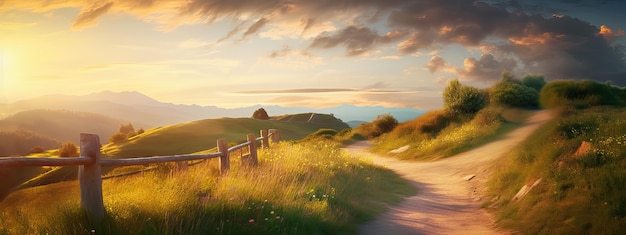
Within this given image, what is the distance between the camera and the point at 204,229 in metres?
7.51

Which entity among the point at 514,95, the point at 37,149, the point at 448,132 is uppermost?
the point at 514,95

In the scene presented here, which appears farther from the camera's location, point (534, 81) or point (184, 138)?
point (184, 138)

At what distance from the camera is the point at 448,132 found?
2973cm

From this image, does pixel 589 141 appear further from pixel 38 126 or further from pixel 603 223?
pixel 38 126

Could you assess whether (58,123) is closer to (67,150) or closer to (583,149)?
(67,150)

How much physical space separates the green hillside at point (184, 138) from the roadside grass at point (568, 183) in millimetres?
36532

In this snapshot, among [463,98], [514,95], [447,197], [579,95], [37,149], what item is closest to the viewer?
[447,197]

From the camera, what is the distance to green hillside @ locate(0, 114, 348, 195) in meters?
57.3

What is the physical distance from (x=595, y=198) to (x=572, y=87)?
906 inches

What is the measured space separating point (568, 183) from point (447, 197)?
523 centimetres

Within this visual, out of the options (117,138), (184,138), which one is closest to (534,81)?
(184,138)

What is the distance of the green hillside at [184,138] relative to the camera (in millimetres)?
57266

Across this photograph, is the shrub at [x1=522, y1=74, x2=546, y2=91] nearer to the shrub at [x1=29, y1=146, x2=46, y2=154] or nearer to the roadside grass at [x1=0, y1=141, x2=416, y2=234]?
the roadside grass at [x1=0, y1=141, x2=416, y2=234]

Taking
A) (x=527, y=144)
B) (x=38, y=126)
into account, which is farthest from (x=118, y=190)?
(x=38, y=126)
